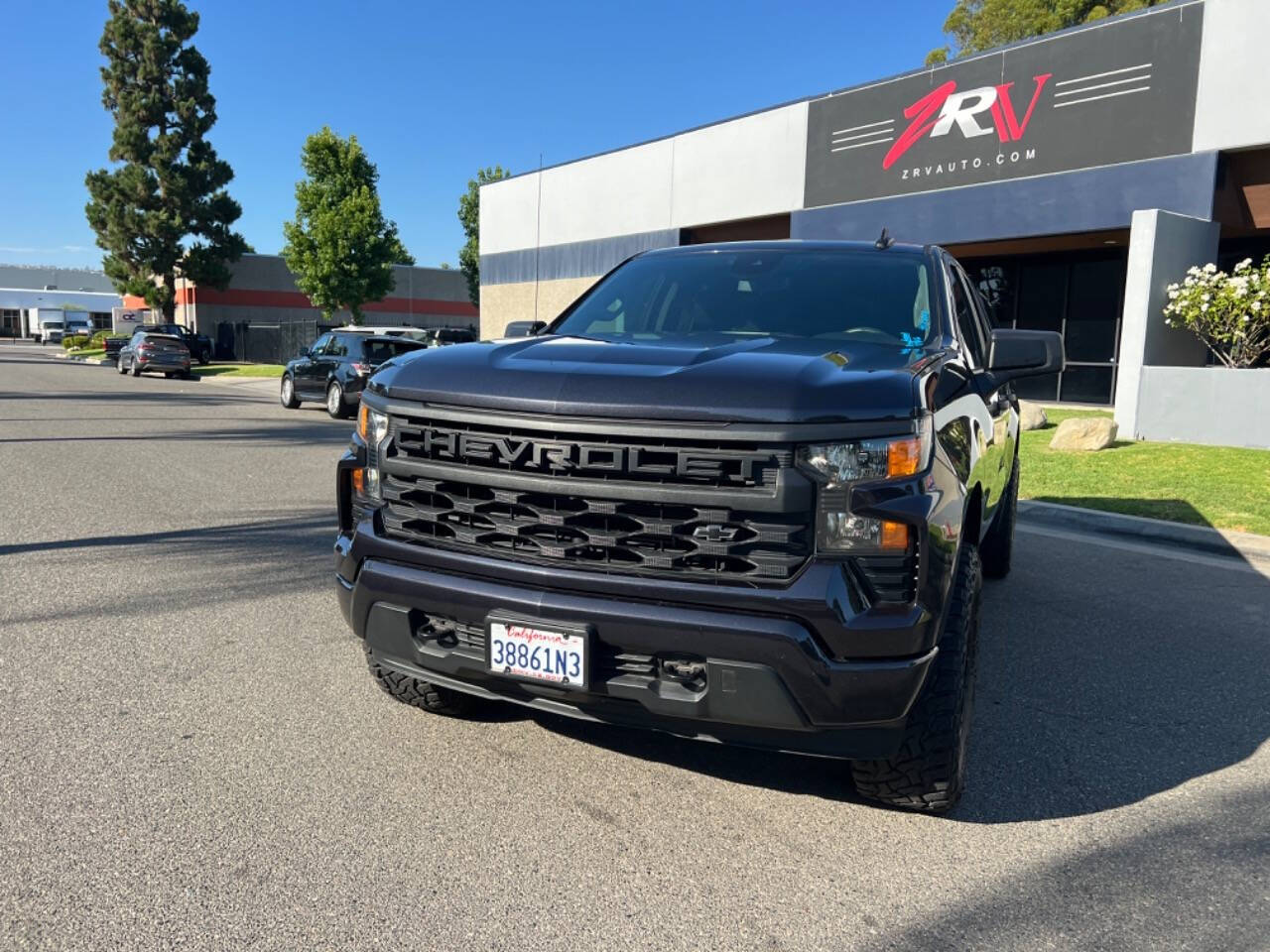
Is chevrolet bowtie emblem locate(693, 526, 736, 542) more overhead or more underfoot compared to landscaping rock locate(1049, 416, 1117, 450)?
more overhead

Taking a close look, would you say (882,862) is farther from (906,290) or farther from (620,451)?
(906,290)

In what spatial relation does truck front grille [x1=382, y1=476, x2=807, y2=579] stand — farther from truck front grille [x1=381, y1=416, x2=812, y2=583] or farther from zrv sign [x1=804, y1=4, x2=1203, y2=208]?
zrv sign [x1=804, y1=4, x2=1203, y2=208]

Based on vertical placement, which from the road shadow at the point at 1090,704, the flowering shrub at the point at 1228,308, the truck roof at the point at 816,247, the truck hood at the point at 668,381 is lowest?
the road shadow at the point at 1090,704

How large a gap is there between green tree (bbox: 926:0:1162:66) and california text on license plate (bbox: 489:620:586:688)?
1284 inches

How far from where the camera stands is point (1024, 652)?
4832 mm

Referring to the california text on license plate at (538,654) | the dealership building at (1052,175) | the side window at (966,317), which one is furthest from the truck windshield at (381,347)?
the california text on license plate at (538,654)

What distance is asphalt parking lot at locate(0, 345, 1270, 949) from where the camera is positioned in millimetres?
2496

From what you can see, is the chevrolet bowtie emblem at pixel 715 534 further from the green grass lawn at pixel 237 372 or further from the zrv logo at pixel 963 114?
the green grass lawn at pixel 237 372

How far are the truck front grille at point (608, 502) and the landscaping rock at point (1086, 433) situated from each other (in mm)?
11063

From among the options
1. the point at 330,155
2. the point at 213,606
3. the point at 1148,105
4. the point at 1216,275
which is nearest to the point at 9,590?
the point at 213,606

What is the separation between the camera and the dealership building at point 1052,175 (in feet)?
50.1

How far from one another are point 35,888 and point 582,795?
1.56 metres

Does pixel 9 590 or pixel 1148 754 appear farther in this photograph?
pixel 9 590

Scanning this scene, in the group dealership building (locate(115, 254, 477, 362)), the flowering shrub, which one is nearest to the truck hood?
the flowering shrub
